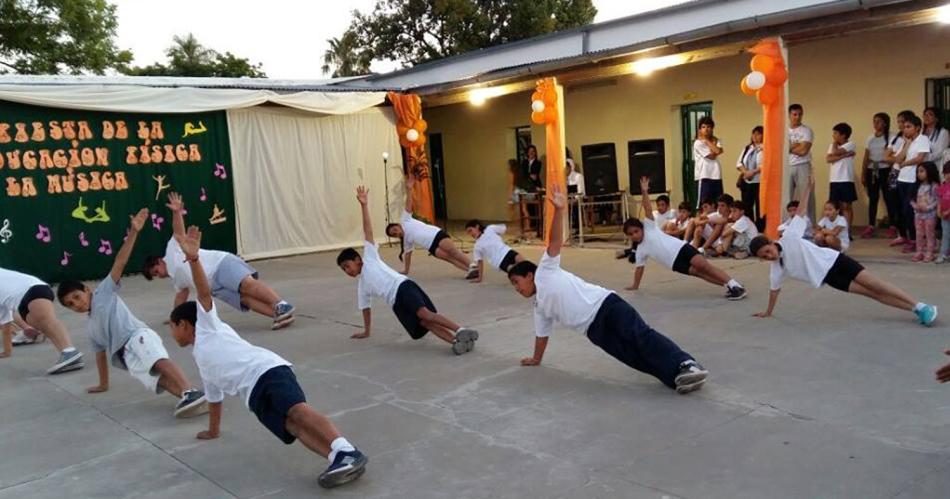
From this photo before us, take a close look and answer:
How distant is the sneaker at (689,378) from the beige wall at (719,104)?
7846mm

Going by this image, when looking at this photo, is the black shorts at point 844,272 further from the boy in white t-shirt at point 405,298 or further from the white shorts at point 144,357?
the white shorts at point 144,357

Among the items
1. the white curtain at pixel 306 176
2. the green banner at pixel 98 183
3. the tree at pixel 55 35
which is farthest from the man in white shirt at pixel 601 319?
the tree at pixel 55 35

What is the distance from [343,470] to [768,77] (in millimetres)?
7472

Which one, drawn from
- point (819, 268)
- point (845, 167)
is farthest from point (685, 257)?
point (845, 167)

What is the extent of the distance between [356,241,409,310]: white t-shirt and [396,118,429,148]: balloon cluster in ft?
26.0

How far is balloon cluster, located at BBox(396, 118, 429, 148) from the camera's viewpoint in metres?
14.1

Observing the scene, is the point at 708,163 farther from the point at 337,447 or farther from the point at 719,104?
the point at 337,447

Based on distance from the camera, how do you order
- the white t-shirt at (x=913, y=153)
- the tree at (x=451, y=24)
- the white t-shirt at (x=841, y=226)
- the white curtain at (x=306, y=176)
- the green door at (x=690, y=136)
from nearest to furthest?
1. the white t-shirt at (x=913, y=153)
2. the white t-shirt at (x=841, y=226)
3. the white curtain at (x=306, y=176)
4. the green door at (x=690, y=136)
5. the tree at (x=451, y=24)

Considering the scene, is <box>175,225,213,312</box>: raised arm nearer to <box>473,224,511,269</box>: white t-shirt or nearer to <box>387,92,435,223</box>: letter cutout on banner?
<box>473,224,511,269</box>: white t-shirt

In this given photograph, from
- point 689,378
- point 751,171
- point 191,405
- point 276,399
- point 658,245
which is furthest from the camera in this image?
point 751,171

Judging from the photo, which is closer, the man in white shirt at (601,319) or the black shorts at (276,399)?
the black shorts at (276,399)

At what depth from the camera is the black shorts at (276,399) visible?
3.77m

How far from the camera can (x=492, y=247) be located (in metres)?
8.96

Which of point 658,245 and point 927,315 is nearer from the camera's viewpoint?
point 927,315
